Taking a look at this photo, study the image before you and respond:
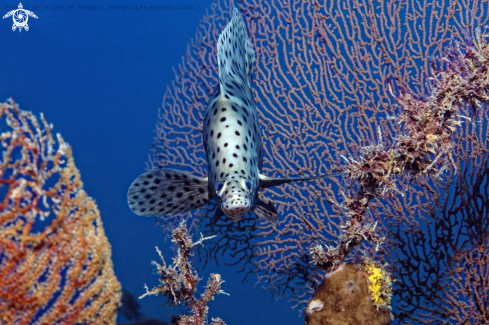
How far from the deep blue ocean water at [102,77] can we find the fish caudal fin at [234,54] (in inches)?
963

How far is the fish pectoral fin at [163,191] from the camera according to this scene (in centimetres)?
415

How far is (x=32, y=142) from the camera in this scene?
196cm

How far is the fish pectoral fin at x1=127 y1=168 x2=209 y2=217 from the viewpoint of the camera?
4.15 metres

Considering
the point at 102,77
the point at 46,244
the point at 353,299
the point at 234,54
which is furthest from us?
the point at 102,77

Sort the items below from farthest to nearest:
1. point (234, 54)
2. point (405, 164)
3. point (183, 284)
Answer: point (234, 54), point (183, 284), point (405, 164)

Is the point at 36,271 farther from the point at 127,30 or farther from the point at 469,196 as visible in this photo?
the point at 127,30

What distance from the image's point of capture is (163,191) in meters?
4.27

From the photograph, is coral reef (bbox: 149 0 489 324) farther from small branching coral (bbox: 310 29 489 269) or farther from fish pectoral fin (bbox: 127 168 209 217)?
fish pectoral fin (bbox: 127 168 209 217)

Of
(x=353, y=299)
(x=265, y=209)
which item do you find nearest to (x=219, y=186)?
(x=265, y=209)

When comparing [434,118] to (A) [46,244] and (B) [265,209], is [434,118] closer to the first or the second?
(B) [265,209]

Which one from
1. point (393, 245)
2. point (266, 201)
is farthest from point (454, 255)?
point (266, 201)

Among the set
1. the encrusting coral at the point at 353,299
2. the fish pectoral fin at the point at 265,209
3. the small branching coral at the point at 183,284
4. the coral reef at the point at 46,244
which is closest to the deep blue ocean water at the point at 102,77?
the fish pectoral fin at the point at 265,209

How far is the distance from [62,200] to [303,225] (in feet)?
15.1

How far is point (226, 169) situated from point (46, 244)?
6.60 feet
